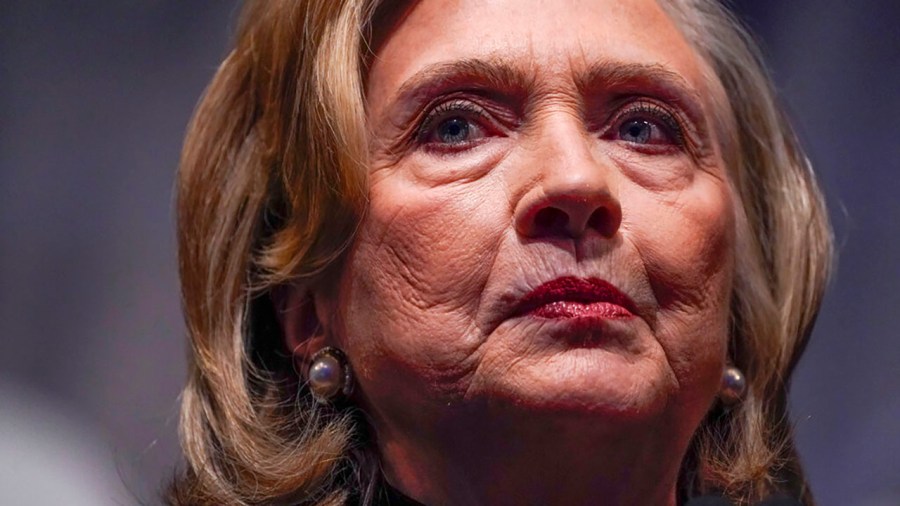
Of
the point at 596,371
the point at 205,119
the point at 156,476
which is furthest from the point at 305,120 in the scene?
the point at 156,476

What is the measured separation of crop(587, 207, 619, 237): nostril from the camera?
150 centimetres

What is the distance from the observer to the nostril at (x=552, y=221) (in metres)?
1.49

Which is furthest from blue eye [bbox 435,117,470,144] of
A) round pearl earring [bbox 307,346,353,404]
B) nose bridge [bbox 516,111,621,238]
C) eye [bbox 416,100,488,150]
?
round pearl earring [bbox 307,346,353,404]

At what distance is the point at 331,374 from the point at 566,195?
0.44 metres

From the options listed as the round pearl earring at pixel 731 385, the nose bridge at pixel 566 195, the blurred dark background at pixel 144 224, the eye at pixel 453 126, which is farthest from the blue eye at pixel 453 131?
the blurred dark background at pixel 144 224

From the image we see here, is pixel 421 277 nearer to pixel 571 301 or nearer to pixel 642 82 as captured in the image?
pixel 571 301

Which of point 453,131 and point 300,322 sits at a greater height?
point 453,131

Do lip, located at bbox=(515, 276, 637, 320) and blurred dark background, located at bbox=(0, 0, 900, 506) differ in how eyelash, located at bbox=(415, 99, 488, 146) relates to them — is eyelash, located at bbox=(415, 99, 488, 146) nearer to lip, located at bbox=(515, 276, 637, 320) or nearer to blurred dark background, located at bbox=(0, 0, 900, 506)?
lip, located at bbox=(515, 276, 637, 320)

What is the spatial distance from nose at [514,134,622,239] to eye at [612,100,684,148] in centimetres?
14

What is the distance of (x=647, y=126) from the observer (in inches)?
66.0

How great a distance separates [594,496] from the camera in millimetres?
1552

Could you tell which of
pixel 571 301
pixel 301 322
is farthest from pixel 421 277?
pixel 301 322

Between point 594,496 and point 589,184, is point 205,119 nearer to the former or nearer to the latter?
point 589,184

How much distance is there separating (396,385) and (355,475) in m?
0.23
